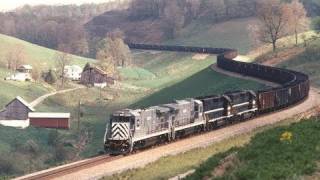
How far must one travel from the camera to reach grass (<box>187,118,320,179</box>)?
65.4ft

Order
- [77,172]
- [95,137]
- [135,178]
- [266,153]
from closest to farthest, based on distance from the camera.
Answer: [266,153]
[135,178]
[77,172]
[95,137]

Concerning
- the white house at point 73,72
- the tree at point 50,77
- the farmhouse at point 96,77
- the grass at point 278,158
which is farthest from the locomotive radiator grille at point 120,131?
the white house at point 73,72

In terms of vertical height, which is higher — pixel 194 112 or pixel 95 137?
pixel 194 112

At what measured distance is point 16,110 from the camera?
98125 millimetres

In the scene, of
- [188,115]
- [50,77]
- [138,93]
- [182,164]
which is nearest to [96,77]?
[50,77]

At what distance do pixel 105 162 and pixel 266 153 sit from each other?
1607 cm

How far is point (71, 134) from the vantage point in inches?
3487

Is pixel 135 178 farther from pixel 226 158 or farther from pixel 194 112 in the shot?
pixel 194 112

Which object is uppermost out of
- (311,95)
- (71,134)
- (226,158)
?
(226,158)

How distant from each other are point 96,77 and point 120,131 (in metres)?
118

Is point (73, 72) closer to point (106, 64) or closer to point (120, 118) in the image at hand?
point (106, 64)

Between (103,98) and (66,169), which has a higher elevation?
(66,169)

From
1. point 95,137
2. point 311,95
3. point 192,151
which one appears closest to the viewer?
point 192,151

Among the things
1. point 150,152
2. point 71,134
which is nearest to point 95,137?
point 71,134
